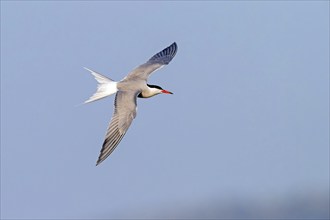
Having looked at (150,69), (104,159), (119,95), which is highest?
(150,69)

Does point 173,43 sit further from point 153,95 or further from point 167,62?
point 153,95

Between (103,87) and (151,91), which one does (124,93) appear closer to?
(103,87)

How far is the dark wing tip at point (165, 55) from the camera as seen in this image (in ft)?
98.7

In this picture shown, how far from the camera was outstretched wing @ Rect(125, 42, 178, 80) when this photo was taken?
28.6 metres

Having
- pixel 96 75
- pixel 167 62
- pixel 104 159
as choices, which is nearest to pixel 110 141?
pixel 104 159

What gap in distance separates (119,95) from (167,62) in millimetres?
4049

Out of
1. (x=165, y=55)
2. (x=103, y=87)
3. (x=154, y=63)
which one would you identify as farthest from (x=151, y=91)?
(x=165, y=55)

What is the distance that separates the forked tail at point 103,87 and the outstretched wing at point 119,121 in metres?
0.34

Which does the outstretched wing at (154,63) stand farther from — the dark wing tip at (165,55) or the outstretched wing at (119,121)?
the outstretched wing at (119,121)

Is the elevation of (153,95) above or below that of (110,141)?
above

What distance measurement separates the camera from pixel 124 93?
2631 centimetres

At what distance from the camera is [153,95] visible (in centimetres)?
2769

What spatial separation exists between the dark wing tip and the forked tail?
9.31ft

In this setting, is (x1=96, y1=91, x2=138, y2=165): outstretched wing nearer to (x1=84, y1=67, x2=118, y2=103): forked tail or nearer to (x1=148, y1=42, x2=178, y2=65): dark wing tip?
(x1=84, y1=67, x2=118, y2=103): forked tail
